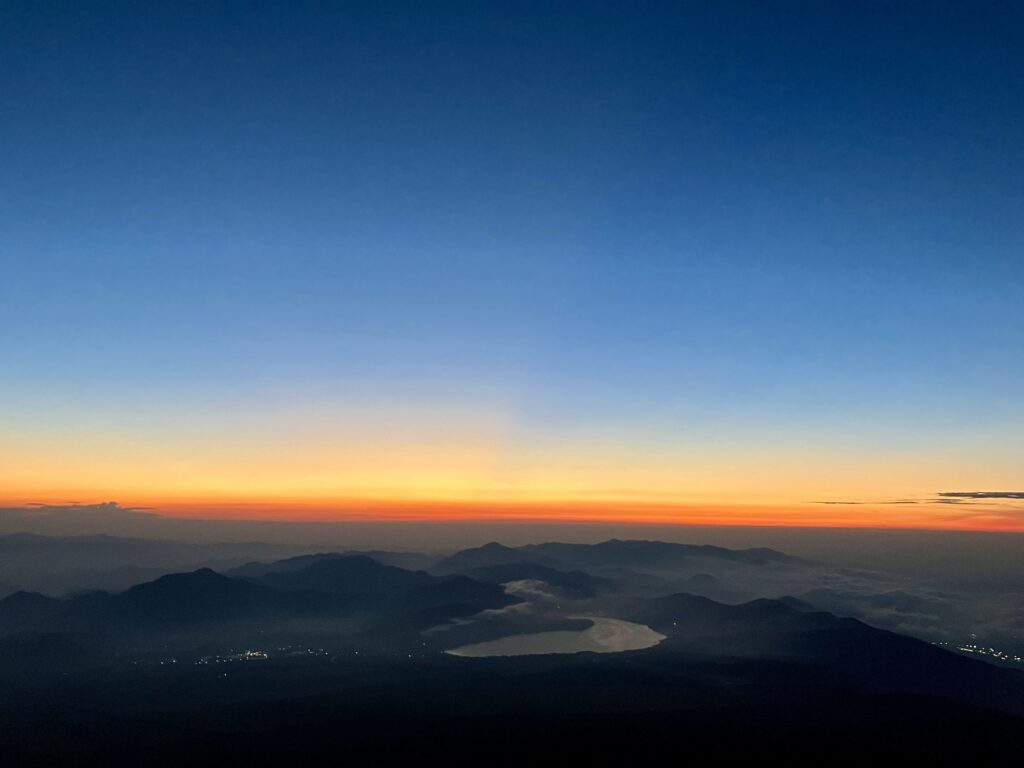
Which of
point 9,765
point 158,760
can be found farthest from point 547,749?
point 9,765

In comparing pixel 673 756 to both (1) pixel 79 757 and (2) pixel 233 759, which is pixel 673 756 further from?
(1) pixel 79 757

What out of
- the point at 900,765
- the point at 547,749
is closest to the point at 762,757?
the point at 900,765

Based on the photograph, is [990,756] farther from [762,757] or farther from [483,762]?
[483,762]

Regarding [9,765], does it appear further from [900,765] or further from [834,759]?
[900,765]

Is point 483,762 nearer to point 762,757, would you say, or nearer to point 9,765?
point 762,757

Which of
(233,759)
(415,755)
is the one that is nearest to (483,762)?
(415,755)

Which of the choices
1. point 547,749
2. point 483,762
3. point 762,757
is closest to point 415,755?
point 483,762
